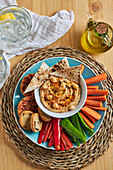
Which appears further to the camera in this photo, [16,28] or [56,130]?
[16,28]

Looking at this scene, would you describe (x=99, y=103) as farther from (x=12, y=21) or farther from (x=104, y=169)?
(x=12, y=21)

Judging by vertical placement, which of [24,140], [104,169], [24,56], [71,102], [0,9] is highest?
[0,9]

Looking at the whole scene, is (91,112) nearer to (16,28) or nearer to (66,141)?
(66,141)

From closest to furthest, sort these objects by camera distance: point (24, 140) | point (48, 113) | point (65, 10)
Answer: point (48, 113) < point (24, 140) < point (65, 10)

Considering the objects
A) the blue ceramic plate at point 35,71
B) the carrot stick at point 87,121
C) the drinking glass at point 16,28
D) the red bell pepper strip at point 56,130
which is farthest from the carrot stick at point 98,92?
the drinking glass at point 16,28

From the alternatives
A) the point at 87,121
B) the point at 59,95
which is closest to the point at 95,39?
the point at 59,95

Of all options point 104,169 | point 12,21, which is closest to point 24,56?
point 12,21
